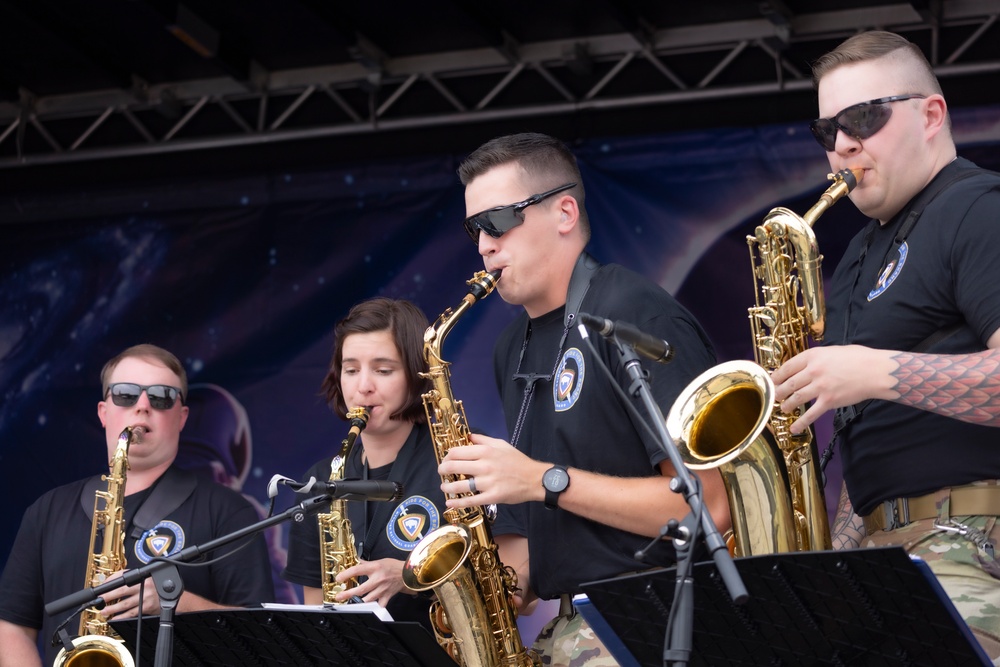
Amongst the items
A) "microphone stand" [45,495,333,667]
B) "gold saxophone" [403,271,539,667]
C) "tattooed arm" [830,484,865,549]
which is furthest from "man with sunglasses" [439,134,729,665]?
"microphone stand" [45,495,333,667]

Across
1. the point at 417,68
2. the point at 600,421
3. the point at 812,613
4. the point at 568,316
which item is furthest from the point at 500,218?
the point at 417,68

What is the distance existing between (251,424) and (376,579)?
3.05m

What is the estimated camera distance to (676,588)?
2814 mm

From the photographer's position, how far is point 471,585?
4434 mm

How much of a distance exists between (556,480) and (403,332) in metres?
1.65

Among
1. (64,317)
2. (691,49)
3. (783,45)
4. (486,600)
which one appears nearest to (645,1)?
(691,49)

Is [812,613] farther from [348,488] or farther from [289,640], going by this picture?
[289,640]

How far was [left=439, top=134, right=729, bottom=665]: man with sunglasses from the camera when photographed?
381 cm

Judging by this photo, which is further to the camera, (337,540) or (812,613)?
(337,540)

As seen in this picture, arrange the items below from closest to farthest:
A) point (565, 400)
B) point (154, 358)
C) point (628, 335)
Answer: point (628, 335), point (565, 400), point (154, 358)

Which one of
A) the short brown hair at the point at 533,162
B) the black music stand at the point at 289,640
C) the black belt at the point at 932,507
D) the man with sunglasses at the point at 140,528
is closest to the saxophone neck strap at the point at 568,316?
the short brown hair at the point at 533,162

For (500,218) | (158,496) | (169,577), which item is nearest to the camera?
(169,577)

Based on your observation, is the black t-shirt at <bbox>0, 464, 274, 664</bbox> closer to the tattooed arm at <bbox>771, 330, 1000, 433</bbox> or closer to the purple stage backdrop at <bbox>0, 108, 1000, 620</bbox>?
the purple stage backdrop at <bbox>0, 108, 1000, 620</bbox>

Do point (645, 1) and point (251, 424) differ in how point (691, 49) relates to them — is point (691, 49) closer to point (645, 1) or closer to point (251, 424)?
point (645, 1)
